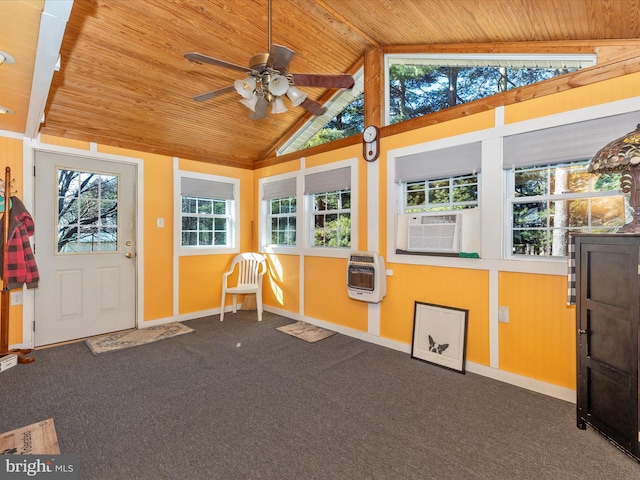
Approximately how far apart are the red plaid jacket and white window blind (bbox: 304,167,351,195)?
3.05m

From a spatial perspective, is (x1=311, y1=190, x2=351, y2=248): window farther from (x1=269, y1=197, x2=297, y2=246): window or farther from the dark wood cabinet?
the dark wood cabinet

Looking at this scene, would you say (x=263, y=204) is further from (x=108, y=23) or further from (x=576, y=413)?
(x=576, y=413)

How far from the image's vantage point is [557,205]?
2.58 metres

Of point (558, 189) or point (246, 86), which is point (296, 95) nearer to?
point (246, 86)

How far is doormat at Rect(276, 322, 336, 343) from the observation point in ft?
12.4

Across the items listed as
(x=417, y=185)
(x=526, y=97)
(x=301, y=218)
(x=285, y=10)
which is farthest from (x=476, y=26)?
(x=301, y=218)

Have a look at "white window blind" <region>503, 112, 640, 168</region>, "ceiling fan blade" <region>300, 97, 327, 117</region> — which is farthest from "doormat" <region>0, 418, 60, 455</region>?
"white window blind" <region>503, 112, 640, 168</region>

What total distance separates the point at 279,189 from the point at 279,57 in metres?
2.82

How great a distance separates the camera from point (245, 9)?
2.84 meters

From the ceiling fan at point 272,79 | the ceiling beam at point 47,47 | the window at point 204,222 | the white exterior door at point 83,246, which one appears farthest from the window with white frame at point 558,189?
the white exterior door at point 83,246

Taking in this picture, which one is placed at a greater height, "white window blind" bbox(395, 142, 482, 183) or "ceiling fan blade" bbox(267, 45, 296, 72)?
"ceiling fan blade" bbox(267, 45, 296, 72)

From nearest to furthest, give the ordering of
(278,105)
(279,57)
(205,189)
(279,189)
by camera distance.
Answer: (279,57)
(278,105)
(205,189)
(279,189)

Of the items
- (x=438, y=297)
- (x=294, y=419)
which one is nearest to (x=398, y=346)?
(x=438, y=297)

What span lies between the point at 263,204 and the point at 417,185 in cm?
264
